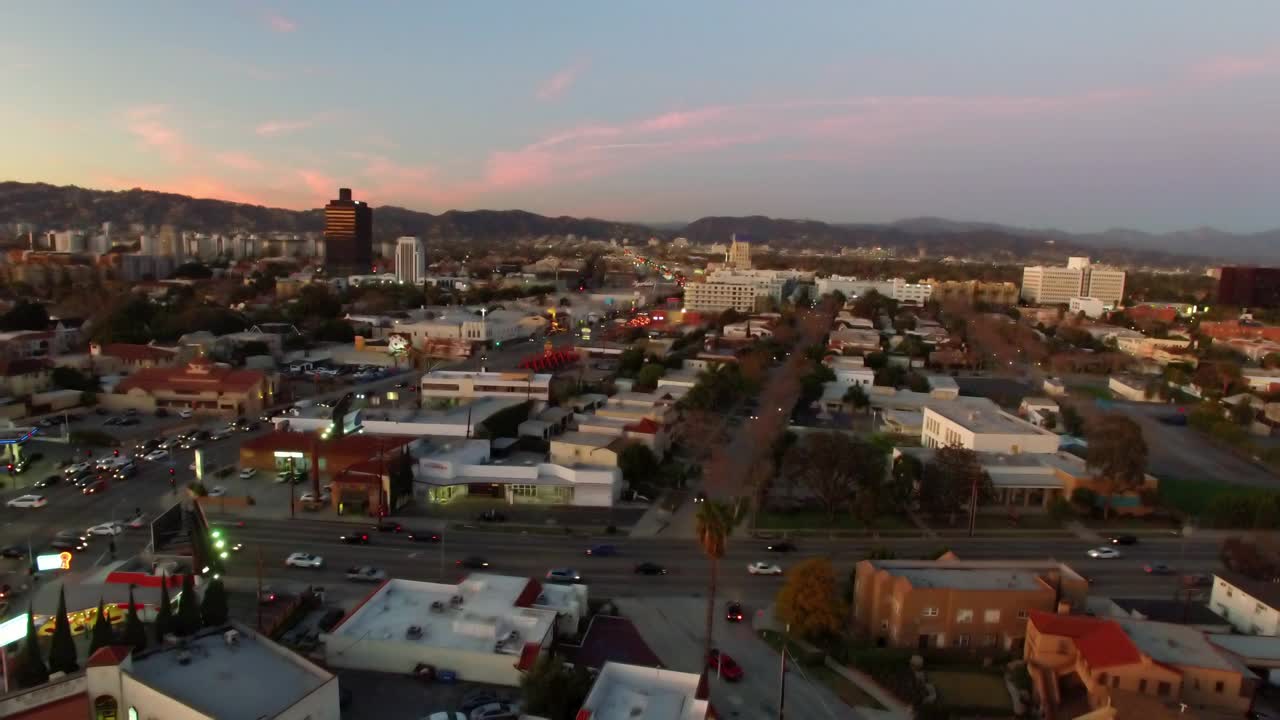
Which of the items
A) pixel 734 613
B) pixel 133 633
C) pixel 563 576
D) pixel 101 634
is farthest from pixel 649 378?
pixel 101 634

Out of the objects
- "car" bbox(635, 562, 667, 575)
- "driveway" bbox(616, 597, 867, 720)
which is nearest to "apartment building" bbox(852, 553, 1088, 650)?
"driveway" bbox(616, 597, 867, 720)

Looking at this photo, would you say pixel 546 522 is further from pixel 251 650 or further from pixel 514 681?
pixel 251 650

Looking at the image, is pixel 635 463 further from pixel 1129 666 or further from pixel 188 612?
pixel 1129 666

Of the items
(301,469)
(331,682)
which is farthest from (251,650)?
(301,469)

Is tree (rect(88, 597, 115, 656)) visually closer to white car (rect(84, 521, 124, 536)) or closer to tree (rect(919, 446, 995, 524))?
white car (rect(84, 521, 124, 536))

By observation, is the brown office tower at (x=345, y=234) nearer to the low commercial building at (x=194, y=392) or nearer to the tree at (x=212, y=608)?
the low commercial building at (x=194, y=392)

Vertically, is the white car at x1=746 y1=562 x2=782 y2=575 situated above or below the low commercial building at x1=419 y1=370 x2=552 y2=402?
below

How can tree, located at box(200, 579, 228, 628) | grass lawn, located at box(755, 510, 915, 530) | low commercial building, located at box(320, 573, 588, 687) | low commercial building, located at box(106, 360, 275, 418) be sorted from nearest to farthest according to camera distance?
tree, located at box(200, 579, 228, 628) < low commercial building, located at box(320, 573, 588, 687) < grass lawn, located at box(755, 510, 915, 530) < low commercial building, located at box(106, 360, 275, 418)
